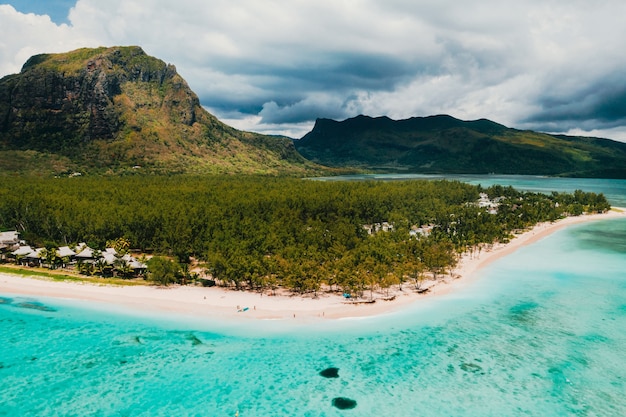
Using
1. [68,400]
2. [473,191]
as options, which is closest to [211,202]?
[68,400]

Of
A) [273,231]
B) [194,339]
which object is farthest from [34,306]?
[273,231]

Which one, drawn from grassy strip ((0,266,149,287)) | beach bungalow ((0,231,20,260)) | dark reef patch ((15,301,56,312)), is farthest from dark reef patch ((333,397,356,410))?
beach bungalow ((0,231,20,260))

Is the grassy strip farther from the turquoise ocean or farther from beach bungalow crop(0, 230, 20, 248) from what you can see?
beach bungalow crop(0, 230, 20, 248)

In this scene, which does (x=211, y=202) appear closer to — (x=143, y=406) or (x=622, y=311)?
(x=143, y=406)

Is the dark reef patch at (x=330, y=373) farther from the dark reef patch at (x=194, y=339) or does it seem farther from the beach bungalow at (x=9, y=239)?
the beach bungalow at (x=9, y=239)

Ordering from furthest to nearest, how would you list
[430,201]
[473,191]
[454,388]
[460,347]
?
[473,191] → [430,201] → [460,347] → [454,388]

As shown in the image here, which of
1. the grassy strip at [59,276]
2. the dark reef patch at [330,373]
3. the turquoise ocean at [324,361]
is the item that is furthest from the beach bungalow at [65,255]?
the dark reef patch at [330,373]
